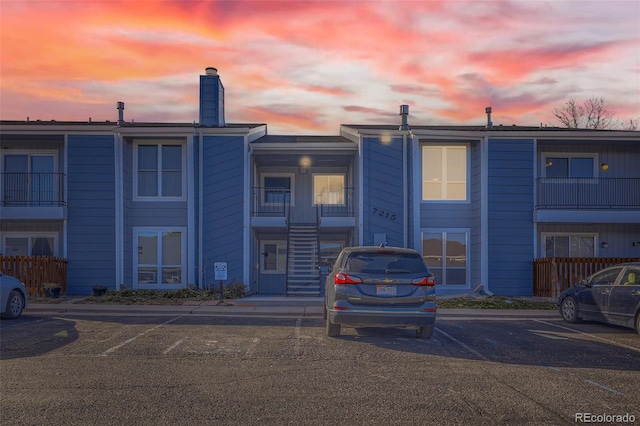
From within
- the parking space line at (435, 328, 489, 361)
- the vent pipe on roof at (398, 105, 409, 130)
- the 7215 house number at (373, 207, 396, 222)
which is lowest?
the parking space line at (435, 328, 489, 361)

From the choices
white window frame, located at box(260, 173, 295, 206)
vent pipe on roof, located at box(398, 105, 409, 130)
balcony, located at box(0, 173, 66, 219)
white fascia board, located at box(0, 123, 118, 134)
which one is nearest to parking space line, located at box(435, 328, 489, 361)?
vent pipe on roof, located at box(398, 105, 409, 130)

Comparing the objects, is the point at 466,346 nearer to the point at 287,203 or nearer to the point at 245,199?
the point at 245,199

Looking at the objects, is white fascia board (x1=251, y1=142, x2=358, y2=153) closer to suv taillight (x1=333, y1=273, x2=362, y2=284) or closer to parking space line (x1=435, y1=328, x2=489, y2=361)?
parking space line (x1=435, y1=328, x2=489, y2=361)

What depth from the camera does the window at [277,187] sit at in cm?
2525

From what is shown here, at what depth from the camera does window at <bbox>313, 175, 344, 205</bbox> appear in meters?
25.2

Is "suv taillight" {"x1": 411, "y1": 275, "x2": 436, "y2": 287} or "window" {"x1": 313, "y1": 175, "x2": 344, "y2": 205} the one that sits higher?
"window" {"x1": 313, "y1": 175, "x2": 344, "y2": 205}

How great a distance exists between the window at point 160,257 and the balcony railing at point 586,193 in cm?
1297

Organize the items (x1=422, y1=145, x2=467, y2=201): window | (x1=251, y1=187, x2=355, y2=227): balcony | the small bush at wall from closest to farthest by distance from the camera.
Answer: the small bush at wall, (x1=422, y1=145, x2=467, y2=201): window, (x1=251, y1=187, x2=355, y2=227): balcony

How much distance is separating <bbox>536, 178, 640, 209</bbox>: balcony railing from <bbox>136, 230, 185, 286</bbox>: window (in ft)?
42.5

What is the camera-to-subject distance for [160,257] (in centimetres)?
2123

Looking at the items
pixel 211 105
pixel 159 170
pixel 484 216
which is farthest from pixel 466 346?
pixel 211 105

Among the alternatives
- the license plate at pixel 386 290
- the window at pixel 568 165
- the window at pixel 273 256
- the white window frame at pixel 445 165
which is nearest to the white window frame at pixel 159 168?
the window at pixel 273 256

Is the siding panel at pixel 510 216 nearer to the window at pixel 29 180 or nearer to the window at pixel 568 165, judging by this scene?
the window at pixel 568 165

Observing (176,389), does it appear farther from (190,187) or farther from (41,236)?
(41,236)
